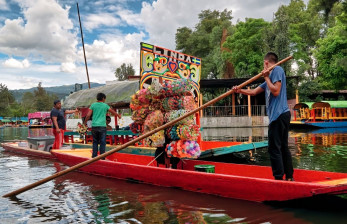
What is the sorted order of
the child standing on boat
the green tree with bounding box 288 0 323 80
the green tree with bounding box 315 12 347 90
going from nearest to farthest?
the child standing on boat < the green tree with bounding box 315 12 347 90 < the green tree with bounding box 288 0 323 80

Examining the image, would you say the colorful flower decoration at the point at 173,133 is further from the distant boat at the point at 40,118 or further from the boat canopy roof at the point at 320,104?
the distant boat at the point at 40,118

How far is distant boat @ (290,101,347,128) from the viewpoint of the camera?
2372 cm

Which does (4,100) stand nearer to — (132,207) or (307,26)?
(307,26)

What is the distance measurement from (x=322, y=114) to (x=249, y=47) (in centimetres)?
1147

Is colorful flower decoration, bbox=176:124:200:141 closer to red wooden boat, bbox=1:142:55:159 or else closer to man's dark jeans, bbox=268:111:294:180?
man's dark jeans, bbox=268:111:294:180

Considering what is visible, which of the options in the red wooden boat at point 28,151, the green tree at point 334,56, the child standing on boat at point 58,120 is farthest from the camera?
the green tree at point 334,56

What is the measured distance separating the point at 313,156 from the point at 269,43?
75.4 ft

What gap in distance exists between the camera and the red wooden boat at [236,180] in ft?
12.8

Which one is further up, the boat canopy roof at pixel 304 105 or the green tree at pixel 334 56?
the green tree at pixel 334 56

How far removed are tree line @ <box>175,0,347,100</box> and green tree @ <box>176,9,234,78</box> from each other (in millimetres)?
125

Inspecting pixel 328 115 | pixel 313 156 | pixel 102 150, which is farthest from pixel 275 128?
pixel 328 115

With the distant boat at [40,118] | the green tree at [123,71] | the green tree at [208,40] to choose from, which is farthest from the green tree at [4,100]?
the green tree at [208,40]

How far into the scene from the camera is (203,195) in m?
5.04

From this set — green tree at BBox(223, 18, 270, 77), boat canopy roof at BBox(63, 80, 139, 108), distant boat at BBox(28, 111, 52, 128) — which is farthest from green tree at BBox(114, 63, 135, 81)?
boat canopy roof at BBox(63, 80, 139, 108)
